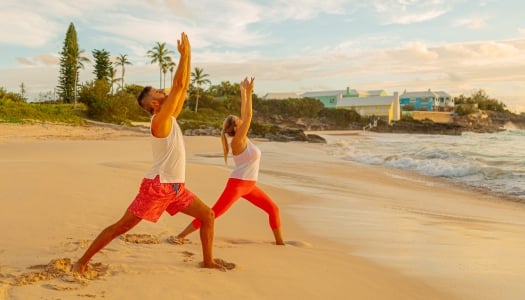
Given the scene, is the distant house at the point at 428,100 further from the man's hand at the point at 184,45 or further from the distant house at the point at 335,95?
the man's hand at the point at 184,45

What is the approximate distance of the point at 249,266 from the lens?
450 centimetres

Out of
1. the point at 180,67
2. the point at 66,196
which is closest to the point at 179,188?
the point at 180,67

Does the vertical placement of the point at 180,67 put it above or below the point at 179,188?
above

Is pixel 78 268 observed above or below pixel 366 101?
below

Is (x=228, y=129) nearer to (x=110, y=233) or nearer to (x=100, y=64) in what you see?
(x=110, y=233)

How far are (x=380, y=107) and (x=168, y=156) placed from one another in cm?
11216

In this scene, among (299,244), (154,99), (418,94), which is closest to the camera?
(154,99)

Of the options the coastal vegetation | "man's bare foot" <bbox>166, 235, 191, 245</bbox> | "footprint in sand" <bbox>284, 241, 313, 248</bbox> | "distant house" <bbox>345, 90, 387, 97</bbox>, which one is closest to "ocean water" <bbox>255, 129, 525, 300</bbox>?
"footprint in sand" <bbox>284, 241, 313, 248</bbox>

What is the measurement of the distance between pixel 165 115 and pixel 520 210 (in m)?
9.66

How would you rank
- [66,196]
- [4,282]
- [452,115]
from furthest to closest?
1. [452,115]
2. [66,196]
3. [4,282]

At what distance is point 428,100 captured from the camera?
438ft

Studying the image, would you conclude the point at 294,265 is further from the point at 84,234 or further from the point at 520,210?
the point at 520,210

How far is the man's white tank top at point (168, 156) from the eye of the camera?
12.9ft

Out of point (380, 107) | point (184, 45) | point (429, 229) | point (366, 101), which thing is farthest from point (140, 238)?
point (366, 101)
